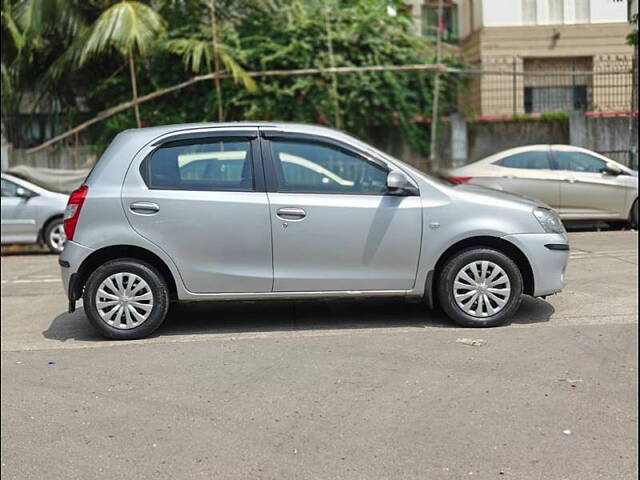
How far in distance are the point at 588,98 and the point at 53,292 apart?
328 inches

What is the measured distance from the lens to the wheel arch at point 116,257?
640 cm

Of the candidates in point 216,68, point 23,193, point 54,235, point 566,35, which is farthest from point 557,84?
point 23,193

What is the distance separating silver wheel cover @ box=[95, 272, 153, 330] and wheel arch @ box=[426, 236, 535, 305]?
2.24 m

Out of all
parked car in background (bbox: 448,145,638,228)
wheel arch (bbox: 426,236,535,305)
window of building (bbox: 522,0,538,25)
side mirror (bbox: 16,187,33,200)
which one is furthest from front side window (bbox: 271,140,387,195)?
side mirror (bbox: 16,187,33,200)

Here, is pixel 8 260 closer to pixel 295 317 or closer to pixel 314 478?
pixel 295 317

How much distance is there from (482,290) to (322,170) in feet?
5.21

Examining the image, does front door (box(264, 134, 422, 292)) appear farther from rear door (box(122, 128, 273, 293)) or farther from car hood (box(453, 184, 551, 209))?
car hood (box(453, 184, 551, 209))

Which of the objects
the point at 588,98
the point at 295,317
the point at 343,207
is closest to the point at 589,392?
the point at 343,207

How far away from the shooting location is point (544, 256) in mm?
6387

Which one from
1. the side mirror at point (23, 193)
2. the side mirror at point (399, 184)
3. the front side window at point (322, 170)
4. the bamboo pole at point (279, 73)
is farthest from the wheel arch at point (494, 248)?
the bamboo pole at point (279, 73)

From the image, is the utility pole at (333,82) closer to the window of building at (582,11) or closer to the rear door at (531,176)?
the rear door at (531,176)

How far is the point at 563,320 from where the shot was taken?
21.6ft

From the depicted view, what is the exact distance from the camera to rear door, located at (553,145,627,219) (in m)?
10.9

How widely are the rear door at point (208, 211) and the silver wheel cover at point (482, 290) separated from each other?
1503mm
